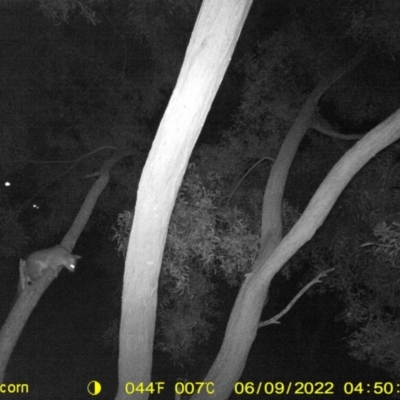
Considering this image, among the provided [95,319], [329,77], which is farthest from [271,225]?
[95,319]

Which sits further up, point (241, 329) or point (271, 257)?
point (271, 257)

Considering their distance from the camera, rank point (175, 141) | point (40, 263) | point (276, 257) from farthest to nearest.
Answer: point (40, 263) < point (276, 257) < point (175, 141)

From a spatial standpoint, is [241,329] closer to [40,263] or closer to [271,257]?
[271,257]

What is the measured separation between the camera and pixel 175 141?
A: 12.1 feet

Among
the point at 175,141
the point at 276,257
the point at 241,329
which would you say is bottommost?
the point at 241,329

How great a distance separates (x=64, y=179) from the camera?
36.7 feet

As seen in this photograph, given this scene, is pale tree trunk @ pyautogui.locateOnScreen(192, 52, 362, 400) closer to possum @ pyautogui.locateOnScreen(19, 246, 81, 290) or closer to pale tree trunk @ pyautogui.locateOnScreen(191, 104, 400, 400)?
pale tree trunk @ pyautogui.locateOnScreen(191, 104, 400, 400)

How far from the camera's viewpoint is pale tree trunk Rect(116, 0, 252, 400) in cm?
362

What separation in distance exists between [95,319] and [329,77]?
42.6ft

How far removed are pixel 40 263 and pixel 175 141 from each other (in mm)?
4916

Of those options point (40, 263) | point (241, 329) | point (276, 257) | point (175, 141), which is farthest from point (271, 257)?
point (40, 263)

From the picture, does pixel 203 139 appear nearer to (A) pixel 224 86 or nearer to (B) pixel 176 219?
(A) pixel 224 86

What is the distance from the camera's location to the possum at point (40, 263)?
26.2ft

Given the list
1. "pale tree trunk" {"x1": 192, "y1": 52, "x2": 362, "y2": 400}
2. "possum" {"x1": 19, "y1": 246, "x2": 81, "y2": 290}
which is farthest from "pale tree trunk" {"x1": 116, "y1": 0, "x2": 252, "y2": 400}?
"possum" {"x1": 19, "y1": 246, "x2": 81, "y2": 290}
